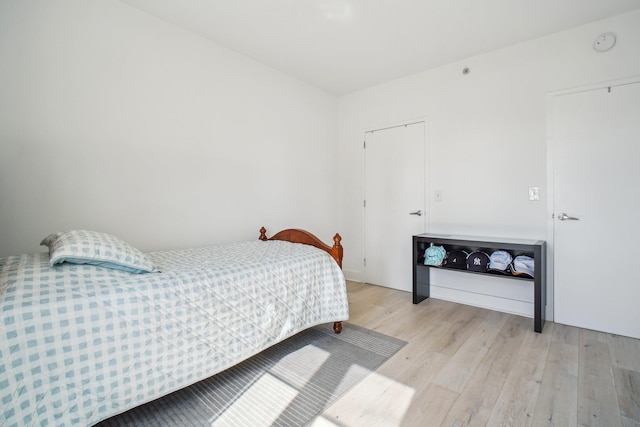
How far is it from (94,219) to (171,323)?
3.97 feet

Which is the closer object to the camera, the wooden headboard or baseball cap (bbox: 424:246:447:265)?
the wooden headboard

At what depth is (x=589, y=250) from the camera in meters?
2.51

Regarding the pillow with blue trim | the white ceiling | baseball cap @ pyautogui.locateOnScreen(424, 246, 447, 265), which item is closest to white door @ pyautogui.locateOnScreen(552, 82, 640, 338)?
the white ceiling

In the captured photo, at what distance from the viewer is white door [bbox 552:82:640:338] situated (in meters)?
2.35

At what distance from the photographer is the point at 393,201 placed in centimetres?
370

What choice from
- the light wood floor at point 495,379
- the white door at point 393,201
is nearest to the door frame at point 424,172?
the white door at point 393,201

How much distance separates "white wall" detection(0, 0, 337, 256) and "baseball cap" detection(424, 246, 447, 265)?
5.35 feet

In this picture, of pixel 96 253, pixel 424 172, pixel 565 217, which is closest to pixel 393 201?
pixel 424 172

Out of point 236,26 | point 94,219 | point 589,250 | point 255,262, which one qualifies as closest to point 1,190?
Result: point 94,219

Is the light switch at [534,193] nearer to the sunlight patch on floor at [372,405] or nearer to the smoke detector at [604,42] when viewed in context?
the smoke detector at [604,42]

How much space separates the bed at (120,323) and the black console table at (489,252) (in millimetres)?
1597

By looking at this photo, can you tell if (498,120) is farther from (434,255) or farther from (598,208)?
(434,255)

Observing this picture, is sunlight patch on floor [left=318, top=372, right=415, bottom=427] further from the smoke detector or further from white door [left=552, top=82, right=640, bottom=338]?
the smoke detector

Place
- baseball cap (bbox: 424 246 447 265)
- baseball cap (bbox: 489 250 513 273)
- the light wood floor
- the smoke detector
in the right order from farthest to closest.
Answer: baseball cap (bbox: 424 246 447 265) → baseball cap (bbox: 489 250 513 273) → the smoke detector → the light wood floor
